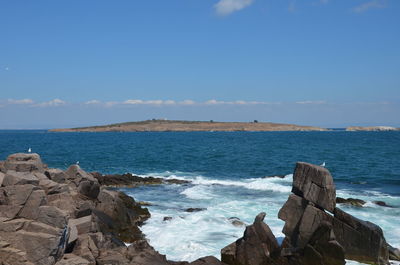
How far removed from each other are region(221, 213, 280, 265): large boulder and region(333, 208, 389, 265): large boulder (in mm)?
3434

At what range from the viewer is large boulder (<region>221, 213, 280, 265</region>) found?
1650 cm

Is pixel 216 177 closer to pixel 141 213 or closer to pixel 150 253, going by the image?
pixel 141 213

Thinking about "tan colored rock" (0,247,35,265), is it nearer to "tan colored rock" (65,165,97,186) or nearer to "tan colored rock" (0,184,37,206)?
"tan colored rock" (0,184,37,206)

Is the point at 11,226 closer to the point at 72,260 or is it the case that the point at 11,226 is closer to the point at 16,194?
the point at 16,194

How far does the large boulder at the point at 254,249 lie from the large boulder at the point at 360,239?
3.43m

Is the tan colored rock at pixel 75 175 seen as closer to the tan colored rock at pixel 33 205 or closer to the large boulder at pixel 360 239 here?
the tan colored rock at pixel 33 205

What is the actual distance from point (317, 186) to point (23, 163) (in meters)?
16.0

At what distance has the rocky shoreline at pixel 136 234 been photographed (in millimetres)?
13828

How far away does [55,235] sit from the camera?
1384 centimetres

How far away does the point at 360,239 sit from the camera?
17766mm

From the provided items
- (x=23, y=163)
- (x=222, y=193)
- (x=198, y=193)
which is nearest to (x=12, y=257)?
(x=23, y=163)

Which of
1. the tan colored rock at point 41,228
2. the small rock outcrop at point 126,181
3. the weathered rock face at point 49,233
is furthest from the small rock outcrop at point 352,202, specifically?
the tan colored rock at point 41,228

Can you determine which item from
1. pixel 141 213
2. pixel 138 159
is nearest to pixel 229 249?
pixel 141 213

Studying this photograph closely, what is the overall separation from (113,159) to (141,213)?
42987mm
